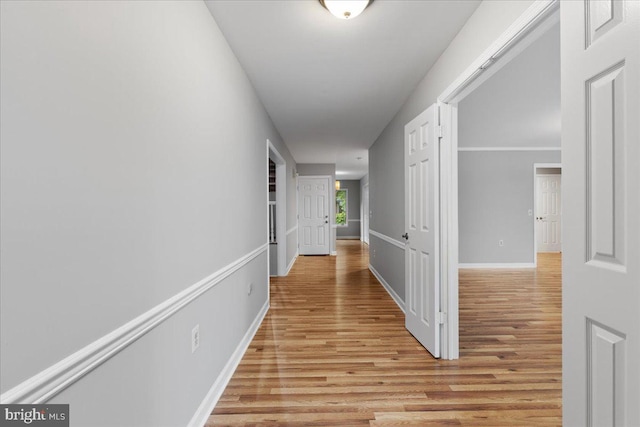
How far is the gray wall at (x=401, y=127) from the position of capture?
71.7 inches

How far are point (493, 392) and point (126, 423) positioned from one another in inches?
79.9

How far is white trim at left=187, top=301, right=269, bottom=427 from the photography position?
5.60 ft

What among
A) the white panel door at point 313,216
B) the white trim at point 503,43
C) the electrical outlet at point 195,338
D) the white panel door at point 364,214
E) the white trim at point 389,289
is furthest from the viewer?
the white panel door at point 364,214

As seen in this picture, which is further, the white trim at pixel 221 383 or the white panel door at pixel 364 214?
the white panel door at pixel 364 214

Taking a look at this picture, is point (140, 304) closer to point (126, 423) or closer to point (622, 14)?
point (126, 423)

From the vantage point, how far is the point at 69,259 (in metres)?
0.86

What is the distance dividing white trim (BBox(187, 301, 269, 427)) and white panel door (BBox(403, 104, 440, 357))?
1.48 meters

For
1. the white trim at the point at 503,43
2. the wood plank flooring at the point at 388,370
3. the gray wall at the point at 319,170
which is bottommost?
the wood plank flooring at the point at 388,370

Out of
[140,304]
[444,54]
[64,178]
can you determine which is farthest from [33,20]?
[444,54]

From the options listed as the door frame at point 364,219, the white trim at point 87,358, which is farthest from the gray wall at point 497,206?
the white trim at point 87,358

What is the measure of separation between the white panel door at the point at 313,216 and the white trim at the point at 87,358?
6845 mm

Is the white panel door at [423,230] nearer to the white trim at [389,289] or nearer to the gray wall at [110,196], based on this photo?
the white trim at [389,289]

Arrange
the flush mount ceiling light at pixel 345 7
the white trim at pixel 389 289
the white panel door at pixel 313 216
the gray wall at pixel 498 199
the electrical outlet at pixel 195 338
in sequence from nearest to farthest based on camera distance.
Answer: the electrical outlet at pixel 195 338 < the flush mount ceiling light at pixel 345 7 < the white trim at pixel 389 289 < the gray wall at pixel 498 199 < the white panel door at pixel 313 216

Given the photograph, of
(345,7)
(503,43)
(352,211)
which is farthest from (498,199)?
(352,211)
